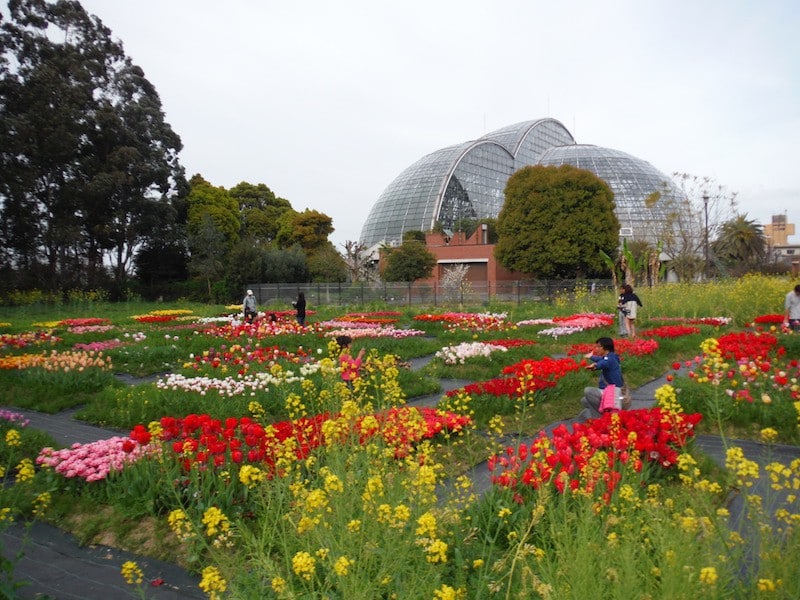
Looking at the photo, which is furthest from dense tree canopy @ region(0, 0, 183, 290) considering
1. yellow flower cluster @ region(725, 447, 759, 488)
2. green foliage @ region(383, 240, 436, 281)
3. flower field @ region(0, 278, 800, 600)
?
yellow flower cluster @ region(725, 447, 759, 488)

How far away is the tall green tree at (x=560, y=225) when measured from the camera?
3350 centimetres

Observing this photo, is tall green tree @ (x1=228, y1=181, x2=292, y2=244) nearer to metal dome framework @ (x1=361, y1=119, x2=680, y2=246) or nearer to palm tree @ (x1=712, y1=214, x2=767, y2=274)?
metal dome framework @ (x1=361, y1=119, x2=680, y2=246)

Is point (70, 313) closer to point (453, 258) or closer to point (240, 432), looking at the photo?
point (240, 432)

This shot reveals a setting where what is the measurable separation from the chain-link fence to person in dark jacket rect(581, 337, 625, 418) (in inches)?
951

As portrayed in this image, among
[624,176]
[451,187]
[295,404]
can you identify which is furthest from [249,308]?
[624,176]

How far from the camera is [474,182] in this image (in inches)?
2830

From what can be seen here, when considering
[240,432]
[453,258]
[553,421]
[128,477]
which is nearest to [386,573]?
[128,477]

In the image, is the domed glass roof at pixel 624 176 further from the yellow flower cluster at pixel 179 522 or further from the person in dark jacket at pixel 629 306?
the yellow flower cluster at pixel 179 522

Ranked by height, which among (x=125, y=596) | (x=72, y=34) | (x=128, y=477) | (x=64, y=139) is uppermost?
(x=72, y=34)

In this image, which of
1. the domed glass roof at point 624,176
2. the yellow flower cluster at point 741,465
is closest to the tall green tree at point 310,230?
the domed glass roof at point 624,176

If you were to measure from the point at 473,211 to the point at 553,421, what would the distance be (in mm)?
64939

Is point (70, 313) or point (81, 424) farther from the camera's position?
point (70, 313)

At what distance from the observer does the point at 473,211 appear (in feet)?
229

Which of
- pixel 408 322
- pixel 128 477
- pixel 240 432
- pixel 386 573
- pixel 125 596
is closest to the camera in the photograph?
pixel 386 573
